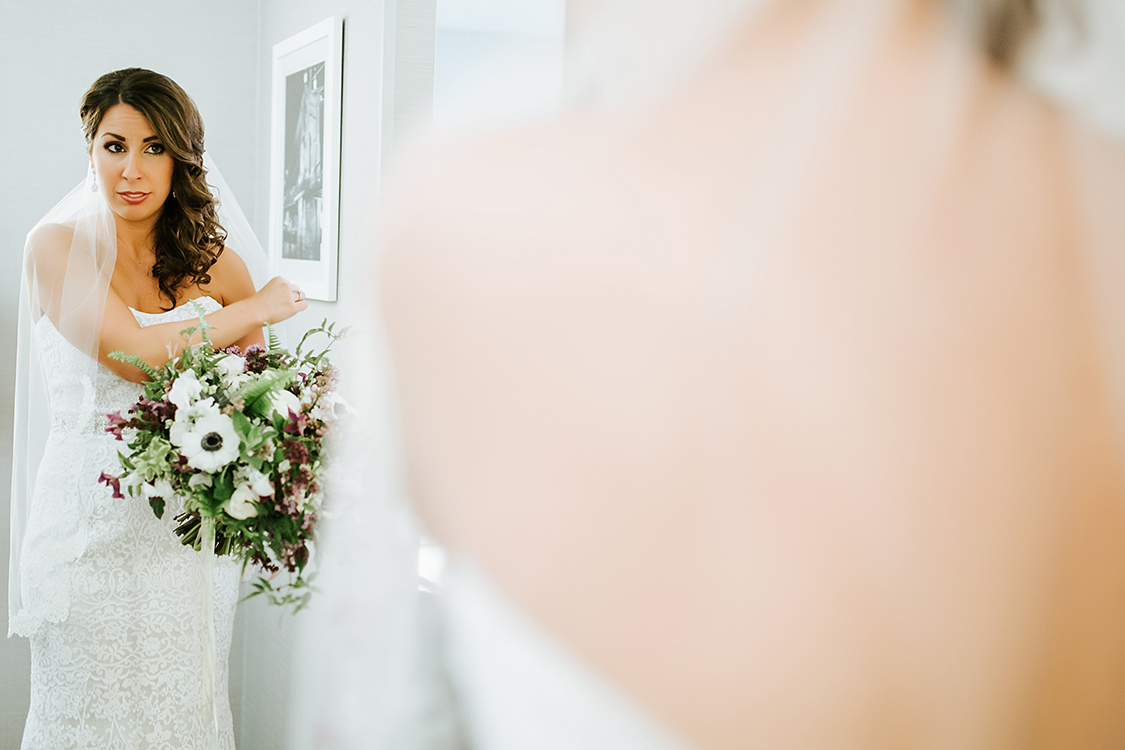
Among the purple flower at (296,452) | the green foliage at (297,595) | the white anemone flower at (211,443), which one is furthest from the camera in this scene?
the white anemone flower at (211,443)

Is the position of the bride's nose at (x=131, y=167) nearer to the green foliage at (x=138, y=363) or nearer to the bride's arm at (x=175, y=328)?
the bride's arm at (x=175, y=328)

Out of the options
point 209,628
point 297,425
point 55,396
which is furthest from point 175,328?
point 297,425

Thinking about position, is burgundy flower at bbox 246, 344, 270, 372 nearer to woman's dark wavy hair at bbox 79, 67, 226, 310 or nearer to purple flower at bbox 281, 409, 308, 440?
purple flower at bbox 281, 409, 308, 440

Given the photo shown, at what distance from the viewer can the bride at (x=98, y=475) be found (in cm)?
176

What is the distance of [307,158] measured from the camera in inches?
86.4

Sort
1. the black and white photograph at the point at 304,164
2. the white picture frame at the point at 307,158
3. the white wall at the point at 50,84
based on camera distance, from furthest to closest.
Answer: the white wall at the point at 50,84
the black and white photograph at the point at 304,164
the white picture frame at the point at 307,158

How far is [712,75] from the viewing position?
241 mm

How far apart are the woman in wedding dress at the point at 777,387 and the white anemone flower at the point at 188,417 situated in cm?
122

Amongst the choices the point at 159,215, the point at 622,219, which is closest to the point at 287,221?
the point at 159,215

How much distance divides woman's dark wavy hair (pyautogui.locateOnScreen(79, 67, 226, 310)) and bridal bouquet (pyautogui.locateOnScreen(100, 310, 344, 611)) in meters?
0.56

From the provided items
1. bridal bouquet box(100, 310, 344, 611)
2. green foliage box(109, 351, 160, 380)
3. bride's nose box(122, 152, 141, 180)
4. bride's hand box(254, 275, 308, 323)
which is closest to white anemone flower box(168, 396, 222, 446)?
bridal bouquet box(100, 310, 344, 611)

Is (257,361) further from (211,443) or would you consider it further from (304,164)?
(304,164)

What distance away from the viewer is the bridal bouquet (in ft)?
3.95

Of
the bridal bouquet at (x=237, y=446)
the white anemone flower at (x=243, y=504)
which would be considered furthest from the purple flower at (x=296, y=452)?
the white anemone flower at (x=243, y=504)
